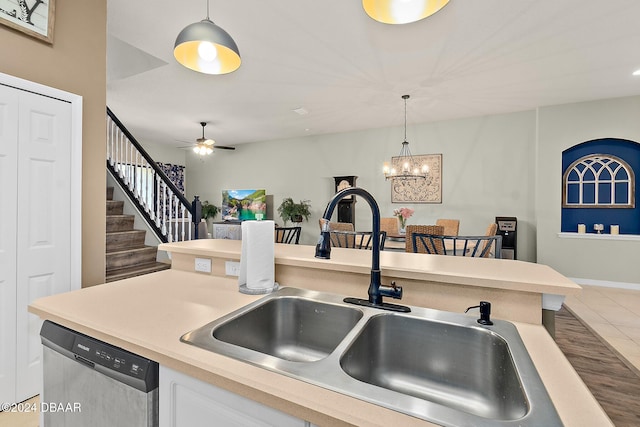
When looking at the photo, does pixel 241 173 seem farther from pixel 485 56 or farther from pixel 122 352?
pixel 122 352

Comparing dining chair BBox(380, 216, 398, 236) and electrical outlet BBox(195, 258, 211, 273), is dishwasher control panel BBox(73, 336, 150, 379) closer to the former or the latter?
electrical outlet BBox(195, 258, 211, 273)

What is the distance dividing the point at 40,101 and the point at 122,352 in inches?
73.3

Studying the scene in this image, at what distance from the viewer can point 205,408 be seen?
751 mm

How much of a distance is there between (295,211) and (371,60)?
4.05 m

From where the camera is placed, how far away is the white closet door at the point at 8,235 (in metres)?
1.70

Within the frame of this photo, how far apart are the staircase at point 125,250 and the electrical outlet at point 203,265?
2.00 meters

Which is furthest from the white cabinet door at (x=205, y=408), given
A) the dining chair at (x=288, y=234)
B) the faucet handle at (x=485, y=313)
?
the dining chair at (x=288, y=234)

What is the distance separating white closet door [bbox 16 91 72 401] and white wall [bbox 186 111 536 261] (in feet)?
16.6

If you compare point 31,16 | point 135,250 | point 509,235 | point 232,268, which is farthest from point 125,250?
point 509,235

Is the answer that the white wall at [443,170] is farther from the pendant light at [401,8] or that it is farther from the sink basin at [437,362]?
the sink basin at [437,362]

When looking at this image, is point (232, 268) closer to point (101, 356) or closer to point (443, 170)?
point (101, 356)

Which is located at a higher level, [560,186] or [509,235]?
[560,186]

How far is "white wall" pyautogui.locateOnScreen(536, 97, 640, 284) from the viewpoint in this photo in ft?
14.2

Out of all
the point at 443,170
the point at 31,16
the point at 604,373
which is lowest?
the point at 604,373
